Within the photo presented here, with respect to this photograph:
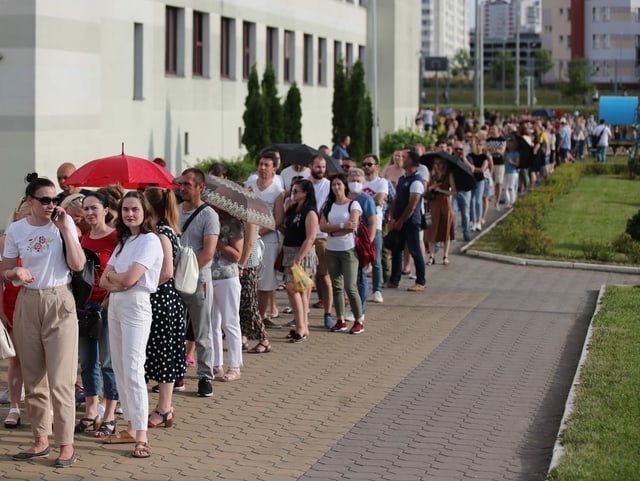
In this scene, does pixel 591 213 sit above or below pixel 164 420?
above

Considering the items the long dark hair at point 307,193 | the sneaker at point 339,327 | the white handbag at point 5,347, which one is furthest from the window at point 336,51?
the white handbag at point 5,347

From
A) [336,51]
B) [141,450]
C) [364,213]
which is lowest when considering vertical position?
[141,450]

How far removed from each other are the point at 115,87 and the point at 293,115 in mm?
11782

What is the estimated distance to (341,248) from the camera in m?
15.0

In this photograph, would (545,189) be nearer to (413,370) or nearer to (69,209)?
(413,370)

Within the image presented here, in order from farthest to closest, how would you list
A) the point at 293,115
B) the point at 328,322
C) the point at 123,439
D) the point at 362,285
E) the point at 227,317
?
the point at 293,115 → the point at 362,285 → the point at 328,322 → the point at 227,317 → the point at 123,439

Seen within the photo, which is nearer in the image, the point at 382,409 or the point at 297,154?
the point at 382,409

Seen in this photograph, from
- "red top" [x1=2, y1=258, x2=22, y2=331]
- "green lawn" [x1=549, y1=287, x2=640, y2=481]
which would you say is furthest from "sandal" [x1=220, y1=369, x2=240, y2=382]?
"green lawn" [x1=549, y1=287, x2=640, y2=481]

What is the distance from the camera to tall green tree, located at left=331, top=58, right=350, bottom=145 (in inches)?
1766

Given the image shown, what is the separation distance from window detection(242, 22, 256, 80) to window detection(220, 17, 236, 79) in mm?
1153

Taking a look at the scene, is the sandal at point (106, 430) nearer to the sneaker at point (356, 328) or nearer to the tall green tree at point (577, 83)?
the sneaker at point (356, 328)

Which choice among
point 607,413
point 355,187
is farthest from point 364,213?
point 607,413

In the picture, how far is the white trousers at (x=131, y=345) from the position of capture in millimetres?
9516

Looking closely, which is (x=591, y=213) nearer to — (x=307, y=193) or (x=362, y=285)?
(x=362, y=285)
